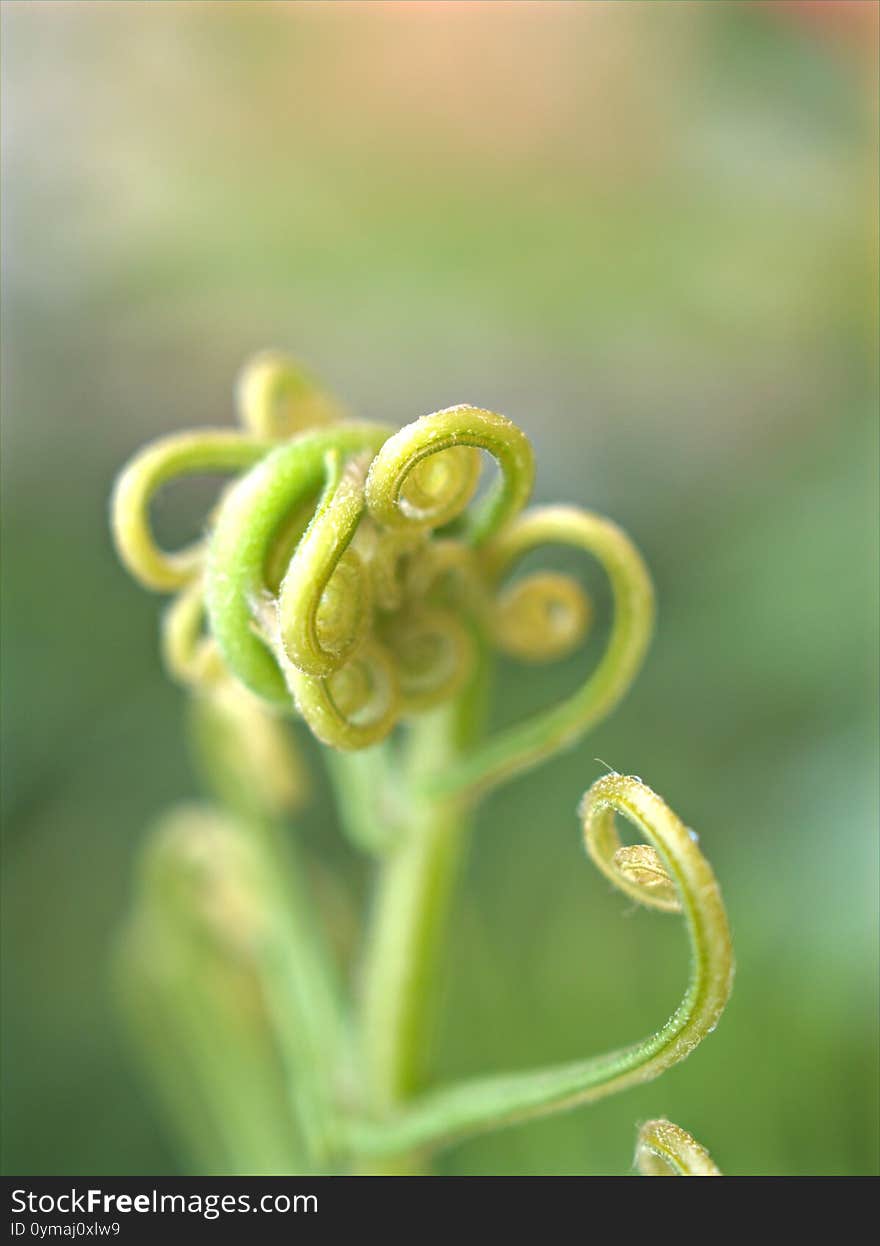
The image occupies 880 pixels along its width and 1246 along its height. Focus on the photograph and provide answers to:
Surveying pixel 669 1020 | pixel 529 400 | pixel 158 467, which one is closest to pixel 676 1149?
A: pixel 669 1020

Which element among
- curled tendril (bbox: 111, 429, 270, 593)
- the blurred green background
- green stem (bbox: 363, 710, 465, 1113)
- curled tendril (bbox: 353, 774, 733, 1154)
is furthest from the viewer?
the blurred green background

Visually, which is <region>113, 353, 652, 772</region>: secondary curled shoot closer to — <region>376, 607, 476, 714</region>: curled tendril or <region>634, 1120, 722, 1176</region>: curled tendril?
<region>376, 607, 476, 714</region>: curled tendril

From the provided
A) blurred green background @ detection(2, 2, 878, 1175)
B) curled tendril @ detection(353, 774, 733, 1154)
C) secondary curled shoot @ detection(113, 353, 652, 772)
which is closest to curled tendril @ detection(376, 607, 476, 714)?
secondary curled shoot @ detection(113, 353, 652, 772)

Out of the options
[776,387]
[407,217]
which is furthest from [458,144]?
[776,387]

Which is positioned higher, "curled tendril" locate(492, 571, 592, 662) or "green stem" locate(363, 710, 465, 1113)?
"curled tendril" locate(492, 571, 592, 662)

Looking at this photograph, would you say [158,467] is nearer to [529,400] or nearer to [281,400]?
[281,400]

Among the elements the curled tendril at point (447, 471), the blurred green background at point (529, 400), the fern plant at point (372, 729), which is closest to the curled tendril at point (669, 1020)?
the fern plant at point (372, 729)

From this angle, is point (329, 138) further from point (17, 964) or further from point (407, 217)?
point (17, 964)

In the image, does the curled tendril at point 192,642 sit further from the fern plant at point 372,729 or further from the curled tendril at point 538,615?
the curled tendril at point 538,615
